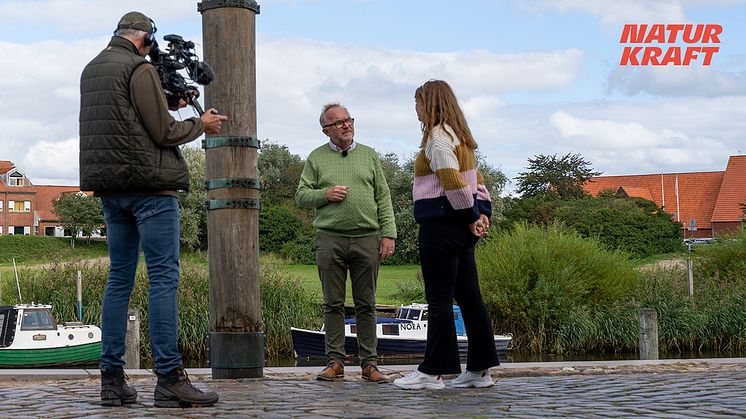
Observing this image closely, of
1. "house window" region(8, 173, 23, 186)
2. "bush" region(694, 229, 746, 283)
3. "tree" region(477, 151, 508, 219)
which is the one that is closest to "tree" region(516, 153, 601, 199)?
"tree" region(477, 151, 508, 219)

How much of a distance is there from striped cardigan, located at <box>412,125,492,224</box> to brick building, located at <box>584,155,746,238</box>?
6849 cm

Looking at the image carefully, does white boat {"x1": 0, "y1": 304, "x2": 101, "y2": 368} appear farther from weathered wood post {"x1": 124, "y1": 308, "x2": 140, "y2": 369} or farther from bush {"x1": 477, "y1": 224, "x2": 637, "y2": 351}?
bush {"x1": 477, "y1": 224, "x2": 637, "y2": 351}

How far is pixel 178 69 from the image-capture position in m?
5.99

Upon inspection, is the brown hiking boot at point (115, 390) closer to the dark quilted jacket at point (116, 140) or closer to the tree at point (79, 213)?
the dark quilted jacket at point (116, 140)

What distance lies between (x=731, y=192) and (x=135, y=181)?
7720 cm

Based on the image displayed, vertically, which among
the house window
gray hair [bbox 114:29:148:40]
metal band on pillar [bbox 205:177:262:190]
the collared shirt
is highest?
the house window

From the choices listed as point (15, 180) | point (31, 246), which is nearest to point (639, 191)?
point (31, 246)

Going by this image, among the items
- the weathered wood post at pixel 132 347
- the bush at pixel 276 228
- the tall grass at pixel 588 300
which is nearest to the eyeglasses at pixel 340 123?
the weathered wood post at pixel 132 347

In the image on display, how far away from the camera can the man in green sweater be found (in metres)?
7.39

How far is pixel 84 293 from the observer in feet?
68.8

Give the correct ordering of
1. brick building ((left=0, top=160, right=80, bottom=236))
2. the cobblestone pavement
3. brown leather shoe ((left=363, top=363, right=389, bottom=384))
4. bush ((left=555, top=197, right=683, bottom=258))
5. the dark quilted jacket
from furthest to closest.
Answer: brick building ((left=0, top=160, right=80, bottom=236)) < bush ((left=555, top=197, right=683, bottom=258)) < brown leather shoe ((left=363, top=363, right=389, bottom=384)) < the dark quilted jacket < the cobblestone pavement

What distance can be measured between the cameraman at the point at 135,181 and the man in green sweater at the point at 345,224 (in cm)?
181

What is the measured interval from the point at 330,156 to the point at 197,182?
49752 mm

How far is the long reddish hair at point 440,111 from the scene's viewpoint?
22.0 ft
